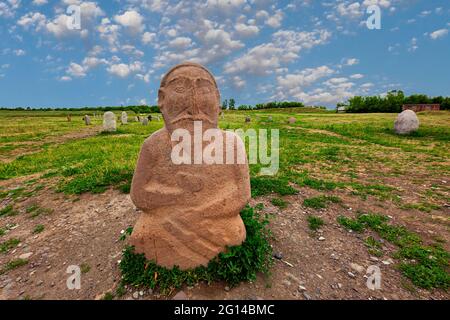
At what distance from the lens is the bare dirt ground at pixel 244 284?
10.2 feet

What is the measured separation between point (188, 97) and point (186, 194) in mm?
1213

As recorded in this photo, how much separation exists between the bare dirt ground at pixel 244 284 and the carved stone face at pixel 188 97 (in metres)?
2.08

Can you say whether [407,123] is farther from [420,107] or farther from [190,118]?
[420,107]

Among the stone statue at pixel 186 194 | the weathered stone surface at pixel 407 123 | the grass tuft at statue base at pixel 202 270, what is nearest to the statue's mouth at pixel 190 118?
the stone statue at pixel 186 194

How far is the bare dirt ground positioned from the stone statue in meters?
0.49

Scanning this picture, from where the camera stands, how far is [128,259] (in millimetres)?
3354

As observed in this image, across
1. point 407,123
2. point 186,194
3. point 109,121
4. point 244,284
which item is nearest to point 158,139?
point 186,194

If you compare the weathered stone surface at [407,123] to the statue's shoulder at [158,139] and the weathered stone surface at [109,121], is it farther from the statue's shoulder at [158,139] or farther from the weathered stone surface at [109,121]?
the weathered stone surface at [109,121]

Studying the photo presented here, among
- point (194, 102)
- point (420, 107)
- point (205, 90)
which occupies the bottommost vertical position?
point (194, 102)

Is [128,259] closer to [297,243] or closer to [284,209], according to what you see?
[297,243]

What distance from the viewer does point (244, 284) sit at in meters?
3.08

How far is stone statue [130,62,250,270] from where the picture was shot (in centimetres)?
315

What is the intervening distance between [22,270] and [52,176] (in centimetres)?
449
